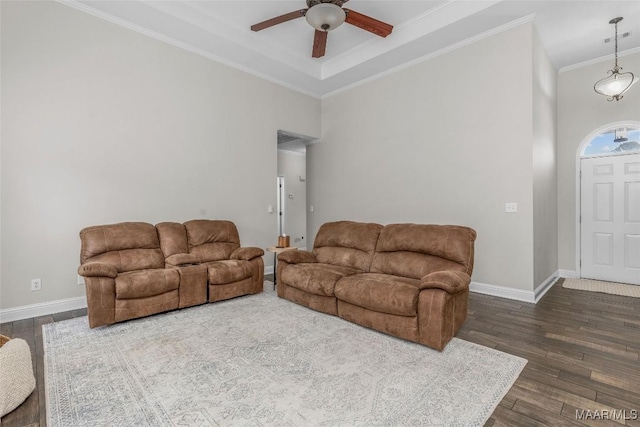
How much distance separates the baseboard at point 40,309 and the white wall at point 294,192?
5668 millimetres

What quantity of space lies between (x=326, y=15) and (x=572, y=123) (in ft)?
14.2

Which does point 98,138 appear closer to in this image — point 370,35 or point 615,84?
point 370,35

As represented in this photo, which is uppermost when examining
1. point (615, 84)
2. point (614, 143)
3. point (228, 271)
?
point (615, 84)

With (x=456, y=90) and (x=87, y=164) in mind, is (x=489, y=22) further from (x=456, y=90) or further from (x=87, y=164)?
(x=87, y=164)

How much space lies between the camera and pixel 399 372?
215 centimetres

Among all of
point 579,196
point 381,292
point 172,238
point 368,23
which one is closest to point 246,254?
point 172,238

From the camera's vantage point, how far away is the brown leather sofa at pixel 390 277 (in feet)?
8.18

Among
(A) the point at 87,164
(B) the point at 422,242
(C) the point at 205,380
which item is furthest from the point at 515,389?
(A) the point at 87,164

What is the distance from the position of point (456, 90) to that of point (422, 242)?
249 centimetres

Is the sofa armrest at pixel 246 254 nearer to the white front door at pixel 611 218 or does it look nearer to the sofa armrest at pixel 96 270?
the sofa armrest at pixel 96 270

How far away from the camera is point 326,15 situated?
3.08 metres

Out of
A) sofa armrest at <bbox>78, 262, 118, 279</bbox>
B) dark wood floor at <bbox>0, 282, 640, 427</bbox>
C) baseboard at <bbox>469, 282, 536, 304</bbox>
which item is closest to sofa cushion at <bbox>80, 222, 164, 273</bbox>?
sofa armrest at <bbox>78, 262, 118, 279</bbox>

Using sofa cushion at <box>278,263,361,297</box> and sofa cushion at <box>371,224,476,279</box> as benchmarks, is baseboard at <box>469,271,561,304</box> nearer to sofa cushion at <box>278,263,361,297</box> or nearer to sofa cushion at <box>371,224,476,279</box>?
sofa cushion at <box>371,224,476,279</box>

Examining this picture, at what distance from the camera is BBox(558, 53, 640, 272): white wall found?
15.1ft
